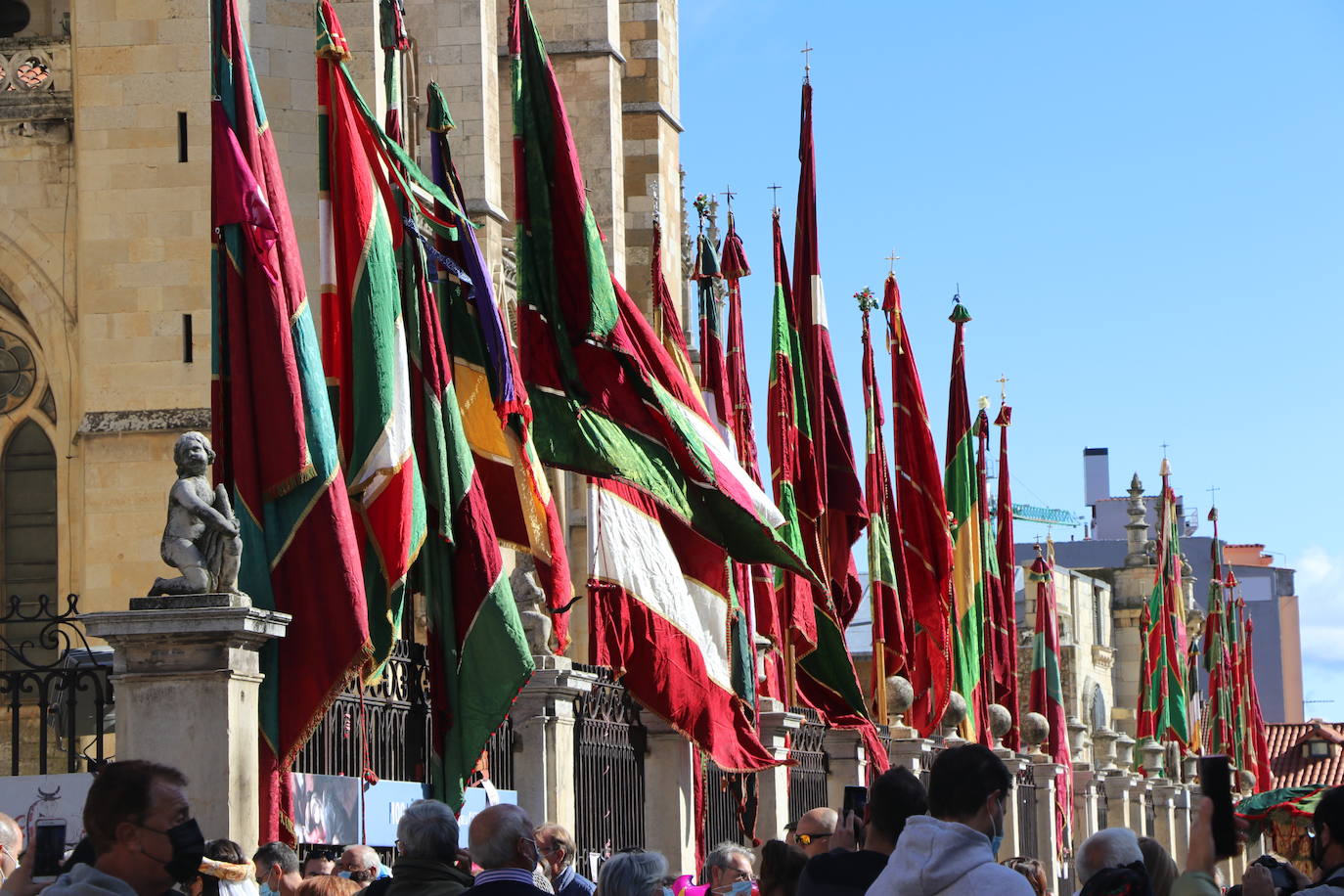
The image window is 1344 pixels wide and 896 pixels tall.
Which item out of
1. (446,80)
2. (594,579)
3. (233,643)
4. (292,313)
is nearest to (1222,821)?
(233,643)

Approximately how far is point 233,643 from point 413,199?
11.8 ft

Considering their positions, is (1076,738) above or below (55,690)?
below

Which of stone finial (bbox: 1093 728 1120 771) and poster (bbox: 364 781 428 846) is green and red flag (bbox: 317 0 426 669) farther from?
stone finial (bbox: 1093 728 1120 771)

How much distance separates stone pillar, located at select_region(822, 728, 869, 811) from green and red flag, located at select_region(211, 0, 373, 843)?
362 inches

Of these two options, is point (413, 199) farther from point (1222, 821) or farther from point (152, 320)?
point (1222, 821)

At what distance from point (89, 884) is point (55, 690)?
7493 millimetres

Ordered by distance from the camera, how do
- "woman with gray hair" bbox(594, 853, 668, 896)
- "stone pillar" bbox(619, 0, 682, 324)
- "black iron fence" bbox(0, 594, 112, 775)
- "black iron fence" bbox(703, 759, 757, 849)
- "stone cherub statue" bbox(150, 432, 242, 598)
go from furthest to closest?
"stone pillar" bbox(619, 0, 682, 324), "black iron fence" bbox(703, 759, 757, 849), "black iron fence" bbox(0, 594, 112, 775), "stone cherub statue" bbox(150, 432, 242, 598), "woman with gray hair" bbox(594, 853, 668, 896)

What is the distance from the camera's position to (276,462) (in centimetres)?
1048

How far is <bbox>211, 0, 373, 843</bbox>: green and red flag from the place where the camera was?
408 inches

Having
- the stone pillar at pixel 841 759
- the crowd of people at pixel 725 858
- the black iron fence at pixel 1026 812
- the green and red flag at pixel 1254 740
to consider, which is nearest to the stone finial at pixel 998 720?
the black iron fence at pixel 1026 812

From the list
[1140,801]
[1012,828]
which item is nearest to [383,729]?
[1012,828]

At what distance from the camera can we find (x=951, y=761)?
5383 mm

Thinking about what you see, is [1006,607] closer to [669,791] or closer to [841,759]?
[841,759]

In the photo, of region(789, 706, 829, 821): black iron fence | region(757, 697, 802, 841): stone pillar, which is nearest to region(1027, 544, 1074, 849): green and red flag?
region(789, 706, 829, 821): black iron fence
